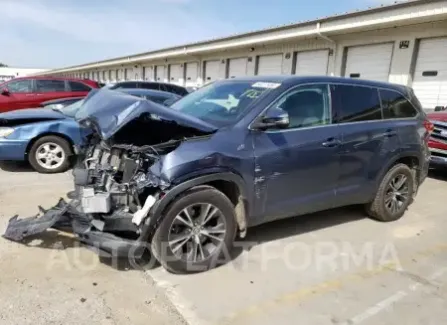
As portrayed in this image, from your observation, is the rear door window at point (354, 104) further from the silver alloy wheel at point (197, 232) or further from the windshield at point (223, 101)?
the silver alloy wheel at point (197, 232)

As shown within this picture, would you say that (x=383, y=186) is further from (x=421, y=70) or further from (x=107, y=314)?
(x=421, y=70)

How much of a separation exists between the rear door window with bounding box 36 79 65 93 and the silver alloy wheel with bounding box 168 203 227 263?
33.8 feet

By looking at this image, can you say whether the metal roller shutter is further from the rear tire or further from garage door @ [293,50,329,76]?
the rear tire

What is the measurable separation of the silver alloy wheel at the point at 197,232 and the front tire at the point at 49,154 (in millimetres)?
4023

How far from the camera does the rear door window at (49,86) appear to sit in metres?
11.8

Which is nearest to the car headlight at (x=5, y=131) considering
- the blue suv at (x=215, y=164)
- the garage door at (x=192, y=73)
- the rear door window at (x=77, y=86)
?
the blue suv at (x=215, y=164)

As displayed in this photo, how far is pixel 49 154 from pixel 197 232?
13.7ft

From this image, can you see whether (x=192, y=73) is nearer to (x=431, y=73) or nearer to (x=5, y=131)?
(x=431, y=73)

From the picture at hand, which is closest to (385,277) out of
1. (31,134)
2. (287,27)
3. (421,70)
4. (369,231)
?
(369,231)

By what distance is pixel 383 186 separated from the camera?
478 centimetres

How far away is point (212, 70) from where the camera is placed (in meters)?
21.9

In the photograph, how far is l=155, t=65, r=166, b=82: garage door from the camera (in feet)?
94.6

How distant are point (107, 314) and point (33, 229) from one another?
125cm

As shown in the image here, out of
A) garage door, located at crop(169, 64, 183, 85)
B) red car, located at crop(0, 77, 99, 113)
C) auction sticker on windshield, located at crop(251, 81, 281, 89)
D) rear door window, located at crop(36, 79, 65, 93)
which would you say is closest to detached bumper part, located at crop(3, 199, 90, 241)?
auction sticker on windshield, located at crop(251, 81, 281, 89)
